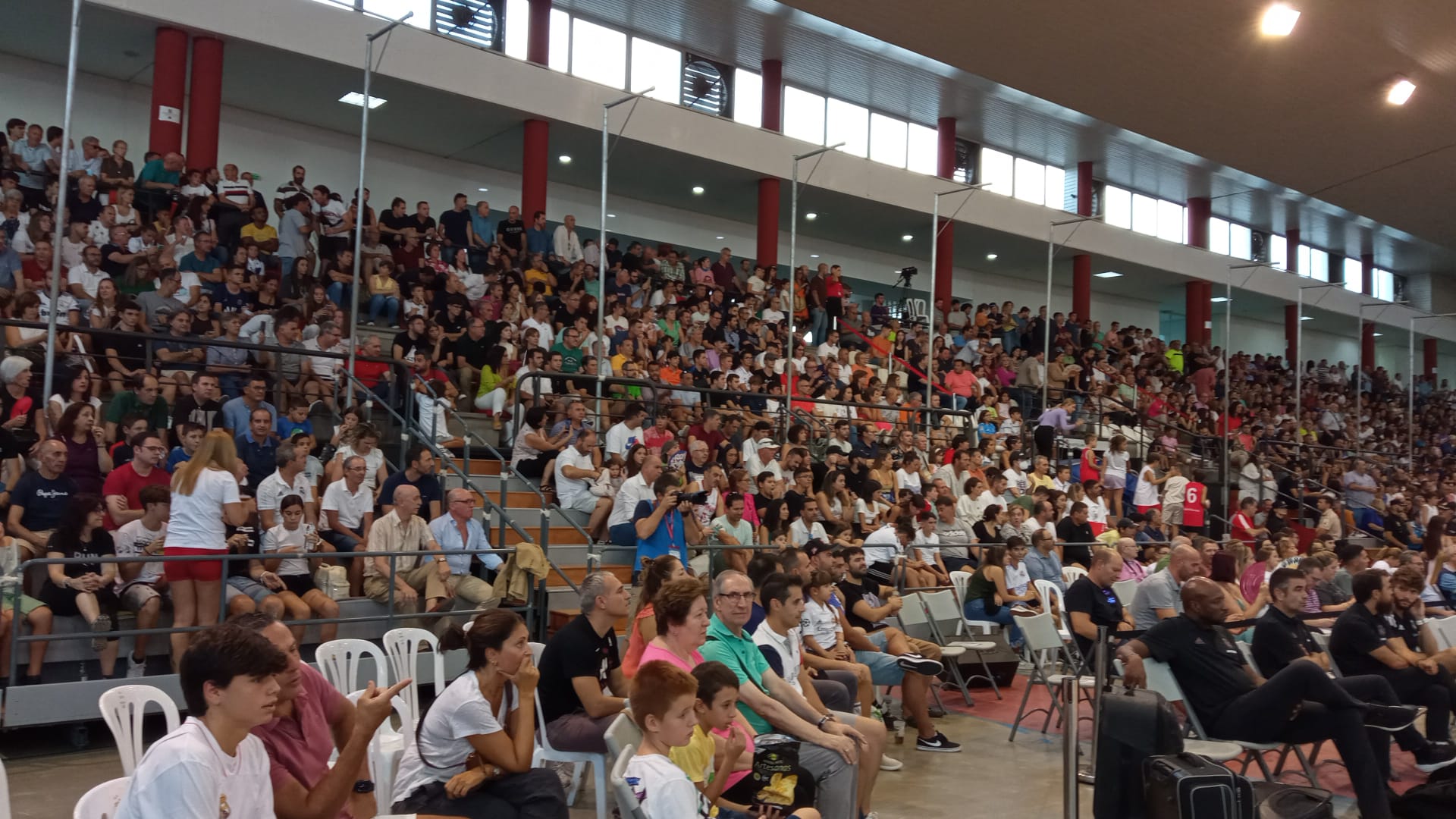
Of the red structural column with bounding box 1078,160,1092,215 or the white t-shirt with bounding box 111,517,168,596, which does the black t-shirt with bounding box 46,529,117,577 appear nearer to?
the white t-shirt with bounding box 111,517,168,596

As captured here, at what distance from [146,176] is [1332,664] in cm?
1240

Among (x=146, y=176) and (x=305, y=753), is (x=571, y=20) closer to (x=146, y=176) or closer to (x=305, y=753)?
(x=146, y=176)

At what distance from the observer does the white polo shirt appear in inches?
227

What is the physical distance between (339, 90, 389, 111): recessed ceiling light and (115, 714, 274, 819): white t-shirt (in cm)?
1349

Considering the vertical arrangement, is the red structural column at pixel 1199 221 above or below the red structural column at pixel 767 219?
above

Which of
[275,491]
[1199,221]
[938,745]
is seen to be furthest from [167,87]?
[1199,221]

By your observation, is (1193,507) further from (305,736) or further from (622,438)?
(305,736)

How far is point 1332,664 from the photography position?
7141mm

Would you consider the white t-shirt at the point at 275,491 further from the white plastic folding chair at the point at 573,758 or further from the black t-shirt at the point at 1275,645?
the black t-shirt at the point at 1275,645

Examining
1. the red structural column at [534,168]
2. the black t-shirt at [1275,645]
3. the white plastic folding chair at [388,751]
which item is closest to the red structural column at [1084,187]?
the red structural column at [534,168]

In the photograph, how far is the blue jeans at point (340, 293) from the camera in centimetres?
1243

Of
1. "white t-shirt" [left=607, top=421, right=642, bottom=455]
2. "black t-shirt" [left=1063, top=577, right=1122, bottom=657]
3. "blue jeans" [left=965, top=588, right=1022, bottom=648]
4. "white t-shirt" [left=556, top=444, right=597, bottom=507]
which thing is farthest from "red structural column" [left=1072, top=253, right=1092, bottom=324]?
"black t-shirt" [left=1063, top=577, right=1122, bottom=657]

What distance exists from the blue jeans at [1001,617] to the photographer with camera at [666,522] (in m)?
2.42

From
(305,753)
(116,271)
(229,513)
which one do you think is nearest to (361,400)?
(116,271)
